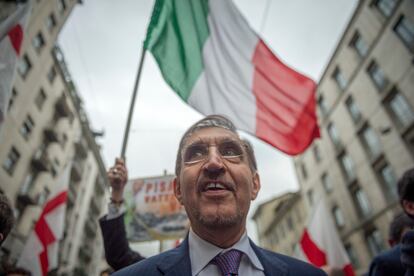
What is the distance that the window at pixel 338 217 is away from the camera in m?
21.2

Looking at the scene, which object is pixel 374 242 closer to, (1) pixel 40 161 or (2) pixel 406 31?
(2) pixel 406 31

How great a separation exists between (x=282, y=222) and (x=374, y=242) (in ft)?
57.5

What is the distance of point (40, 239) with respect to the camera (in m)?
5.37

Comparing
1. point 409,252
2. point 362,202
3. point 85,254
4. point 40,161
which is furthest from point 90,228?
point 409,252

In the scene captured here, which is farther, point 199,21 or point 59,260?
point 59,260

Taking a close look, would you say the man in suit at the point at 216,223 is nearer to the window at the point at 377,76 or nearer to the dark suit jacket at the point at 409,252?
the dark suit jacket at the point at 409,252

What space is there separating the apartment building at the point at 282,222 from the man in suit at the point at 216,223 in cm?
2823

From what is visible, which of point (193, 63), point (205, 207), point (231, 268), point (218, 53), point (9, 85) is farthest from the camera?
point (218, 53)

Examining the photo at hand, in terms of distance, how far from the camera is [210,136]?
191 cm

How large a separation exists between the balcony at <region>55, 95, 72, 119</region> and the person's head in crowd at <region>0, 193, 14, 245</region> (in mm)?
22919

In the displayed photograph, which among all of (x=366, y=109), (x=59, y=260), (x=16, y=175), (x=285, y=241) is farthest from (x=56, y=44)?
(x=285, y=241)

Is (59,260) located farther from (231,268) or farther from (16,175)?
(231,268)

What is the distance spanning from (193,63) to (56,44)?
21.2 m

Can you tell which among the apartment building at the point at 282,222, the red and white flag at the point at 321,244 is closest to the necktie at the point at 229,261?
the red and white flag at the point at 321,244
